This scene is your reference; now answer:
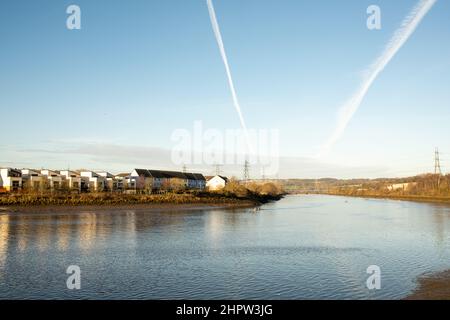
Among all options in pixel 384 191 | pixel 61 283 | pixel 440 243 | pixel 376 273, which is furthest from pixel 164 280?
pixel 384 191

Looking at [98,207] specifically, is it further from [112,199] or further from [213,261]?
[213,261]

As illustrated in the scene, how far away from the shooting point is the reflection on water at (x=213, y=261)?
16688mm

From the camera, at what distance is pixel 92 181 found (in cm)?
12019

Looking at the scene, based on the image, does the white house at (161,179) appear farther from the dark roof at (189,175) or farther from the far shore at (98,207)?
the far shore at (98,207)

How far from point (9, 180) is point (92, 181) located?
24.9 meters

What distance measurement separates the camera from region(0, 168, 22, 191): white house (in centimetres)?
9847

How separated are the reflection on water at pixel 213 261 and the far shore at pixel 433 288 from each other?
0.50 metres

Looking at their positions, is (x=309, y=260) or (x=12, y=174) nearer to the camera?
(x=309, y=260)

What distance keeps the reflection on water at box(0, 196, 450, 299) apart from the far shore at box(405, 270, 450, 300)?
502 mm

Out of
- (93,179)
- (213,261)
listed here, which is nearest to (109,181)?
(93,179)
